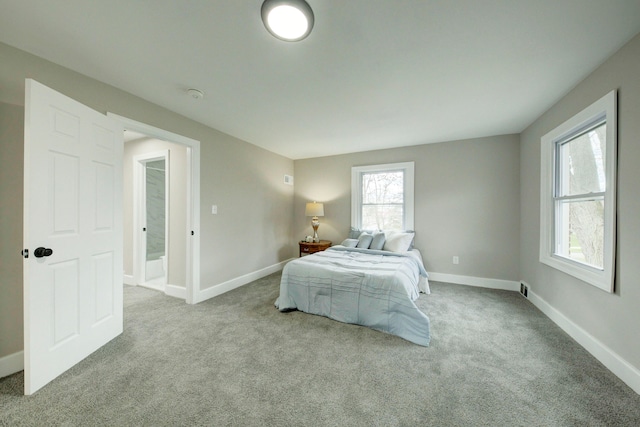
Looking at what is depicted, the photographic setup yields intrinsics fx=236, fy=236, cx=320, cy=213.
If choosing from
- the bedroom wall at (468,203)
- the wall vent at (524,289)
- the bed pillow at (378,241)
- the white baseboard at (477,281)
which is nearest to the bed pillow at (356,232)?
the bed pillow at (378,241)

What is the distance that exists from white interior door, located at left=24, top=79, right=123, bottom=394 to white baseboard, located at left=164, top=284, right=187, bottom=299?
0.97 m

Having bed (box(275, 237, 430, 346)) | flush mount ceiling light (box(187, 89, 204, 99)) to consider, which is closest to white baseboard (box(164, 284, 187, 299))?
bed (box(275, 237, 430, 346))

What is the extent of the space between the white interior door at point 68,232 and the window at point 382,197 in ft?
11.7

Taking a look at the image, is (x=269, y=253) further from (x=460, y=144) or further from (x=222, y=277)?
(x=460, y=144)

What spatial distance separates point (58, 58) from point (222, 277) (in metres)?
2.81

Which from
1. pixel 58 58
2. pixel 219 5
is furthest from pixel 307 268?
pixel 58 58

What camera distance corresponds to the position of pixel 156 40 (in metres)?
1.67

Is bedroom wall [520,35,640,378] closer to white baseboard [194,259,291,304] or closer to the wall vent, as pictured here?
the wall vent

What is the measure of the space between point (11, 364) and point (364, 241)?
3745mm

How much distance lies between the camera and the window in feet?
13.9

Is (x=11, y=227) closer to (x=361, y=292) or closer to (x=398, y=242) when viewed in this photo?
(x=361, y=292)

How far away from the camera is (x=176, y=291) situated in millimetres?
3334

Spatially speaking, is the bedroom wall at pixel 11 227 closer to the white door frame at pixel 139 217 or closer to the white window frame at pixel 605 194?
the white door frame at pixel 139 217

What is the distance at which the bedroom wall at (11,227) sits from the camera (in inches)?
69.0
